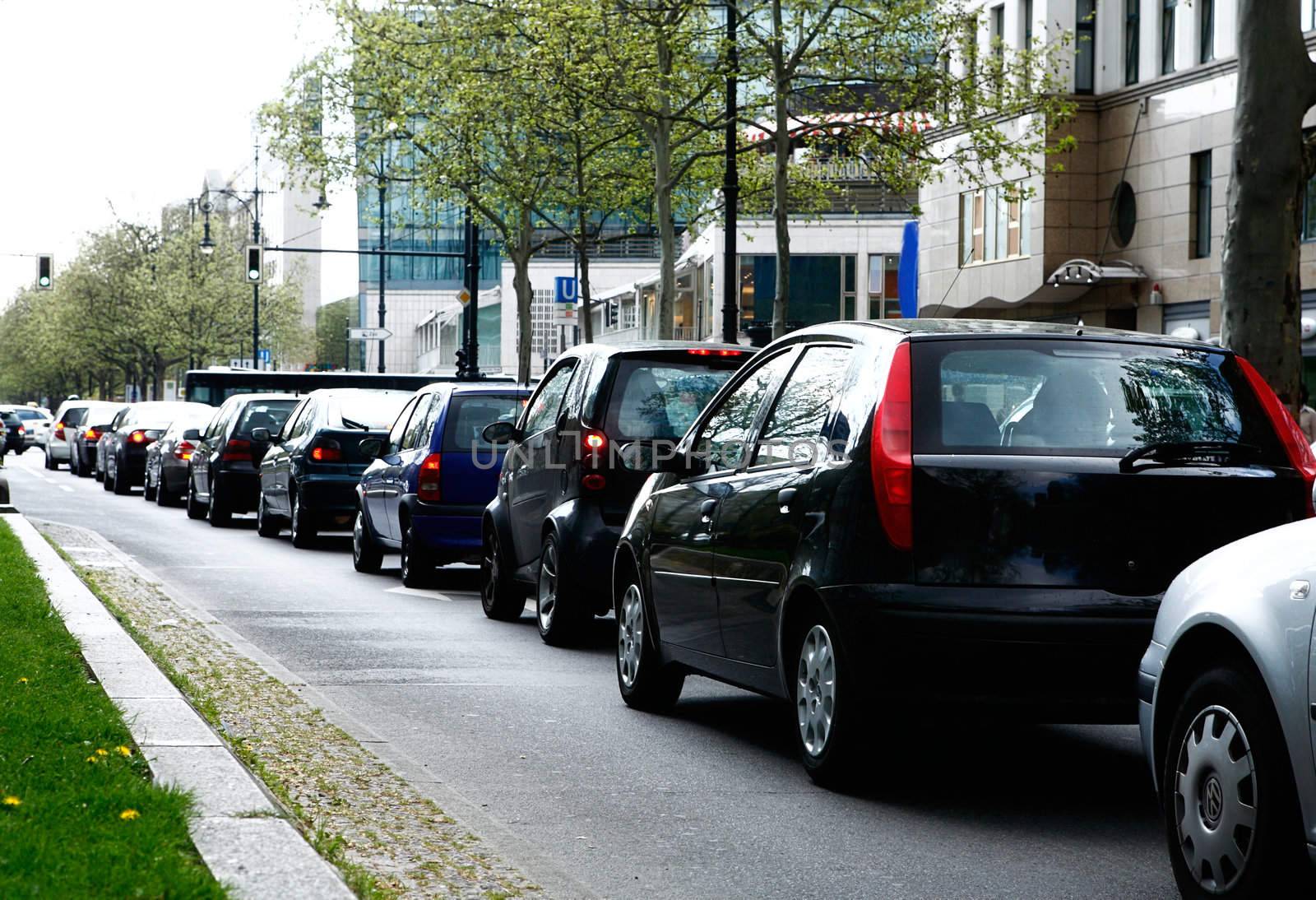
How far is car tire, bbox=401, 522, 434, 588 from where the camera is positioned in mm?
15812

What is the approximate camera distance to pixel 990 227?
139 feet

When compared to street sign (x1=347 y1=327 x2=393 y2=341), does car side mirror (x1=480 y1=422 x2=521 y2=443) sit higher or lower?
lower

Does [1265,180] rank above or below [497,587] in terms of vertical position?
above

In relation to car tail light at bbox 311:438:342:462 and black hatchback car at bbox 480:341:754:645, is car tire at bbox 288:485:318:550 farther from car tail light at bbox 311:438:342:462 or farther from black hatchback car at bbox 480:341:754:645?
black hatchback car at bbox 480:341:754:645

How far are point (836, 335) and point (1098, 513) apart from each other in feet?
4.39

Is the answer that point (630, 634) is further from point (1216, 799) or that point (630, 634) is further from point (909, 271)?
point (909, 271)

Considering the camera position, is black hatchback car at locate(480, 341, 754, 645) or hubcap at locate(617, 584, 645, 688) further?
black hatchback car at locate(480, 341, 754, 645)

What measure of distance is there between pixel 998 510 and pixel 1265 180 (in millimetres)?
9345

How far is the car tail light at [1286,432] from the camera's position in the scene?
6.98m

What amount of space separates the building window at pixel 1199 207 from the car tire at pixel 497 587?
24.3 metres

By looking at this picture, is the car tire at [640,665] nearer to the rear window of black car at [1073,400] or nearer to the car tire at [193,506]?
the rear window of black car at [1073,400]

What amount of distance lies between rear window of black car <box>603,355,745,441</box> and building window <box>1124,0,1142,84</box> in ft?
92.1

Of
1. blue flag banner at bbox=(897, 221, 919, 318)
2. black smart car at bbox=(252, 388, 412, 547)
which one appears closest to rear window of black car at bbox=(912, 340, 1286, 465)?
black smart car at bbox=(252, 388, 412, 547)

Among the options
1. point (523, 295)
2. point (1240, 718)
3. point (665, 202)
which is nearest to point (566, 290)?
point (665, 202)
